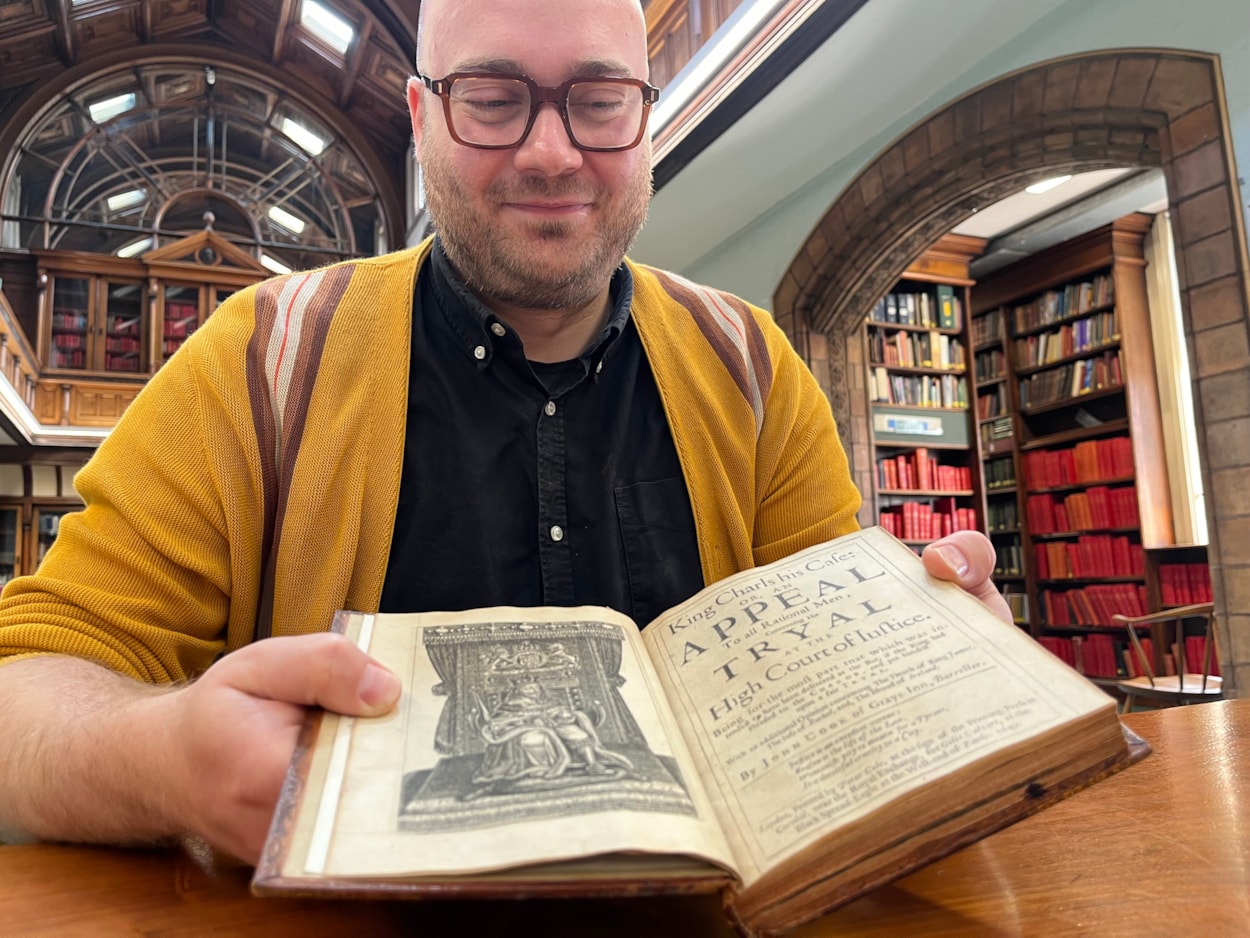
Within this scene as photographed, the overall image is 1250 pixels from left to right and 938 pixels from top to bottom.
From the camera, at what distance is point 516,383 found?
1170 mm

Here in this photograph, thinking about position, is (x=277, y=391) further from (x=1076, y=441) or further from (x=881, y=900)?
(x=1076, y=441)

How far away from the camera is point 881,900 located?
53cm

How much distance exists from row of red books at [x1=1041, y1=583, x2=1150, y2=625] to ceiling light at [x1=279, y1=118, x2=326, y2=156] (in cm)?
1057

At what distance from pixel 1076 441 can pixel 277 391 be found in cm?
705

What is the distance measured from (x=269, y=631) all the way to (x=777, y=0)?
148 inches

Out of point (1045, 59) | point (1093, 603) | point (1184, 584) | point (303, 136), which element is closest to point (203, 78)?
point (303, 136)

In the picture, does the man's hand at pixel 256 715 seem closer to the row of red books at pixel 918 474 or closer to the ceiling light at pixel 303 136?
the row of red books at pixel 918 474

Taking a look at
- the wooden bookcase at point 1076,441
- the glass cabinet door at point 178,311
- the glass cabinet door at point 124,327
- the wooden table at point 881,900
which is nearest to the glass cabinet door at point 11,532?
the glass cabinet door at point 124,327

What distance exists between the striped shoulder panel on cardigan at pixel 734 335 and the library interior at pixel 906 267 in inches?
25.0

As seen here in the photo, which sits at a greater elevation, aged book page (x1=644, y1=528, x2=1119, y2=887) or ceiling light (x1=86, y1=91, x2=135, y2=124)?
ceiling light (x1=86, y1=91, x2=135, y2=124)

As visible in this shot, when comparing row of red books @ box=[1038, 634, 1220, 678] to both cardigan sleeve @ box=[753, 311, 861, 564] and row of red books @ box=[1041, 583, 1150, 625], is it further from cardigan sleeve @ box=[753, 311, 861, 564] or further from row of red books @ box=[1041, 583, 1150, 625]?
cardigan sleeve @ box=[753, 311, 861, 564]

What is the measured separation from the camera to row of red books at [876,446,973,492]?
21.0ft

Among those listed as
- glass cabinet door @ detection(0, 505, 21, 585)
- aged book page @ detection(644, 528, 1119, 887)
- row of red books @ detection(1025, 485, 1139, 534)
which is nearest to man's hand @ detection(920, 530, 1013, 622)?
aged book page @ detection(644, 528, 1119, 887)

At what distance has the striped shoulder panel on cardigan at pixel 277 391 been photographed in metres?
1.02
